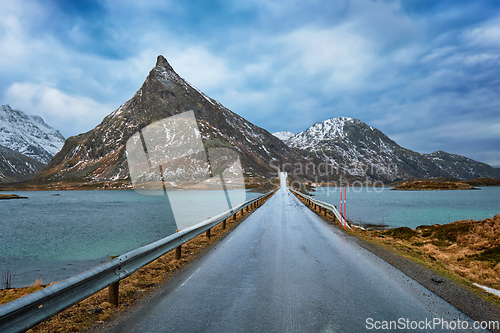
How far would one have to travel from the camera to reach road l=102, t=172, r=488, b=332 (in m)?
4.42

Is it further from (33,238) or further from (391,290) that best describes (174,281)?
(33,238)

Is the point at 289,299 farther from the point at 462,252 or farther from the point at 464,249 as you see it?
the point at 464,249

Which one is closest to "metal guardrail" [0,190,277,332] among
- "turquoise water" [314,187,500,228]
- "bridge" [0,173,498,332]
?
"bridge" [0,173,498,332]

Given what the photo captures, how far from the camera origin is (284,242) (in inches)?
458

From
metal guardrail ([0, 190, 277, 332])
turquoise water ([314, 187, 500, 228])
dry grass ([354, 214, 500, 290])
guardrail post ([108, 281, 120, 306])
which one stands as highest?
metal guardrail ([0, 190, 277, 332])

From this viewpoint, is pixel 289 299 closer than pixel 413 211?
Yes

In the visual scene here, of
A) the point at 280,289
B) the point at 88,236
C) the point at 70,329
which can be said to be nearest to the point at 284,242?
the point at 280,289

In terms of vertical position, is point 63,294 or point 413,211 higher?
point 63,294

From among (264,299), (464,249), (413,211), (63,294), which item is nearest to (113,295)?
(63,294)

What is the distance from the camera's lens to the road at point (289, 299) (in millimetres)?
4418

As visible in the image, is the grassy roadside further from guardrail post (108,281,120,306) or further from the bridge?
guardrail post (108,281,120,306)

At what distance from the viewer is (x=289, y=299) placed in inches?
213

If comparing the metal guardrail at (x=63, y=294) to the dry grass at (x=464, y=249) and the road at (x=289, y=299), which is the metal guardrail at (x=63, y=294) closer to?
the road at (x=289, y=299)

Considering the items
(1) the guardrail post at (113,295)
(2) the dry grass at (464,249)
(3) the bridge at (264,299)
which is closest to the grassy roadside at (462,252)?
(2) the dry grass at (464,249)
